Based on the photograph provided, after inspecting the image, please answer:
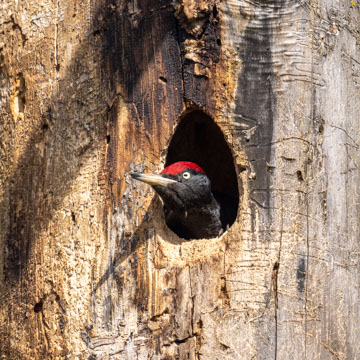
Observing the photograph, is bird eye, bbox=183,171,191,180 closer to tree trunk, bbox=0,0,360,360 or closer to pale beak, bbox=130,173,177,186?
pale beak, bbox=130,173,177,186

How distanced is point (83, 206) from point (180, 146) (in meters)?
1.66

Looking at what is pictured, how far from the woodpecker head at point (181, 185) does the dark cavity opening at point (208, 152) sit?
14.7 inches

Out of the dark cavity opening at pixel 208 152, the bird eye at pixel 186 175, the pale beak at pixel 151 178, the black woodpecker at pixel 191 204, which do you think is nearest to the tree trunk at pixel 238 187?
the pale beak at pixel 151 178

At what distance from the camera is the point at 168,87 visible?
13.9 feet

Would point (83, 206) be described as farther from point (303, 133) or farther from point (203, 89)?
point (303, 133)

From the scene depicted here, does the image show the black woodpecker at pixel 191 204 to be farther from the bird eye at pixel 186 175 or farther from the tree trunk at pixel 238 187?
the tree trunk at pixel 238 187

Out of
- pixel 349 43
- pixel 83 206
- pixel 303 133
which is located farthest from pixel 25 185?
pixel 349 43

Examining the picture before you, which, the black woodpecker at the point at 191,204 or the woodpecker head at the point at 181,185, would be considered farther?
the black woodpecker at the point at 191,204

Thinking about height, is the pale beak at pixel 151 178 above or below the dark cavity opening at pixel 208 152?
below

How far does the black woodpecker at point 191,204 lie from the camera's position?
4.93 meters

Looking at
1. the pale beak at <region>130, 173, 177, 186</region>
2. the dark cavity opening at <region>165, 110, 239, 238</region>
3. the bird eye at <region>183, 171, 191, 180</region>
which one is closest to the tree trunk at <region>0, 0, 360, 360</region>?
the pale beak at <region>130, 173, 177, 186</region>

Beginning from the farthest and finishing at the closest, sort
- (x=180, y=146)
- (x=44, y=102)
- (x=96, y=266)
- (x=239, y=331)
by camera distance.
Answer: (x=180, y=146)
(x=44, y=102)
(x=96, y=266)
(x=239, y=331)

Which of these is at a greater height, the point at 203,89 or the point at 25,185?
the point at 203,89

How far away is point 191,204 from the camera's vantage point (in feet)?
18.1
